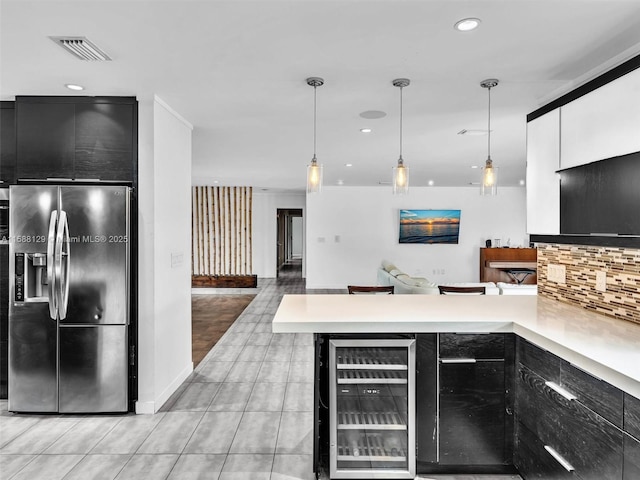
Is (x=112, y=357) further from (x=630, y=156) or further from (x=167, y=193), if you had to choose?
(x=630, y=156)

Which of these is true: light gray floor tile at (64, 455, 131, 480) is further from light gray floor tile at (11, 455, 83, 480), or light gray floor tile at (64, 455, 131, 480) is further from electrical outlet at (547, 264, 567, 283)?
electrical outlet at (547, 264, 567, 283)

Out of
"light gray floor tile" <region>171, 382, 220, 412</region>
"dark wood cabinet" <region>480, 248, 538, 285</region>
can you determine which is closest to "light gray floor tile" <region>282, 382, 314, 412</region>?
"light gray floor tile" <region>171, 382, 220, 412</region>

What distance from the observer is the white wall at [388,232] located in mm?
9617

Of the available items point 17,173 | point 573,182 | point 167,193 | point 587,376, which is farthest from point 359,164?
point 587,376

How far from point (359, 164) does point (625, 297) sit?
15.0 ft

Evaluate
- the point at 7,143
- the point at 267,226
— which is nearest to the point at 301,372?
the point at 7,143

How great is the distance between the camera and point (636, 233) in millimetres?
2072

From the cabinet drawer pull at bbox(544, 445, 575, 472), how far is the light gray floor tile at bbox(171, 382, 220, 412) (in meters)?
2.44

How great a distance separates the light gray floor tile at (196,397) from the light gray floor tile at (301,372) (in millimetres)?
724

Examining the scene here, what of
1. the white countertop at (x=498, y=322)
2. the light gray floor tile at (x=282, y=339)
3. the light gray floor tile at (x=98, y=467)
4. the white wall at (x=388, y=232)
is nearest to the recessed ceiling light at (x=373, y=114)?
the white countertop at (x=498, y=322)

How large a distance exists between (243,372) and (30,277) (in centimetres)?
204

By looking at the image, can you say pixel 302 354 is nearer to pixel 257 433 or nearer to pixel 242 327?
pixel 242 327

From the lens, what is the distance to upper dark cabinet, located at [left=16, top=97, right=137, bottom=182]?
126 inches

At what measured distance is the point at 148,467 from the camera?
8.02ft
